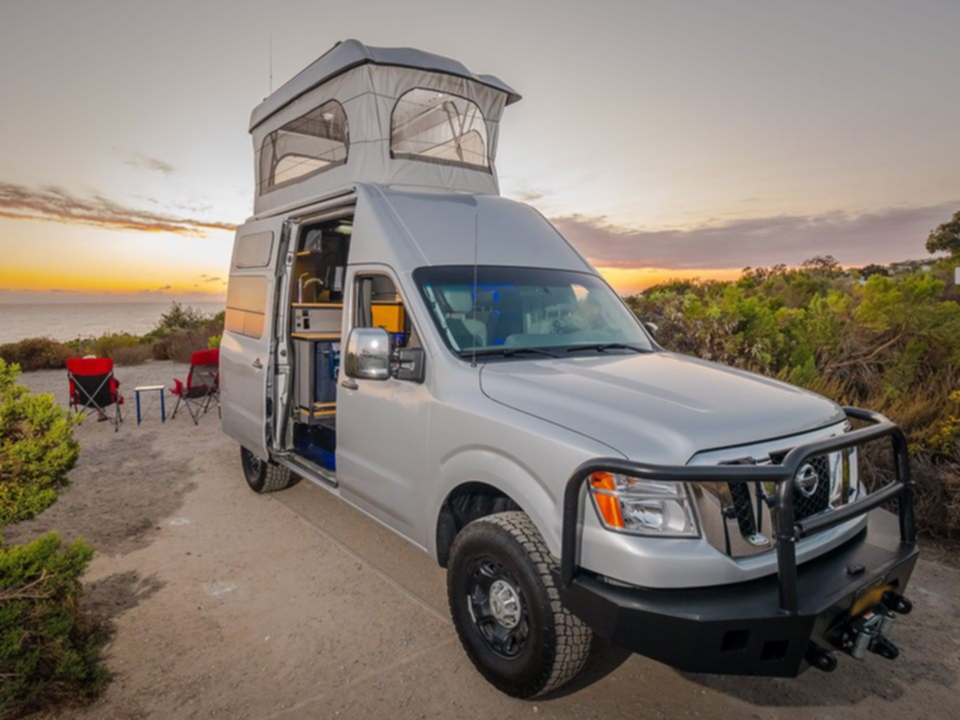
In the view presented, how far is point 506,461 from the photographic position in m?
2.91

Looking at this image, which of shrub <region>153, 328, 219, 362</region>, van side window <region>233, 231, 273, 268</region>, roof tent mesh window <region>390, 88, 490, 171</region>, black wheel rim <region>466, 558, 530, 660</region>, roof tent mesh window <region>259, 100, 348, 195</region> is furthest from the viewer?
shrub <region>153, 328, 219, 362</region>

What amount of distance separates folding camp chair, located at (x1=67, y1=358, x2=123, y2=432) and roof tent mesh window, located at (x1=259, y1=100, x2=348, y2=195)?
4742mm

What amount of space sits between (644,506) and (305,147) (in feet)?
16.1

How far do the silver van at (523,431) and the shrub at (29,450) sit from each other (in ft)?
5.32

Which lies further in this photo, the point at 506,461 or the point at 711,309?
the point at 711,309

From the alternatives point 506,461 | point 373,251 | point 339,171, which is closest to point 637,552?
point 506,461

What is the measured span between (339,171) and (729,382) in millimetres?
3636

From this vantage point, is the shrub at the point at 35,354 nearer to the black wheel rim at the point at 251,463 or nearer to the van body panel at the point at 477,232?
the black wheel rim at the point at 251,463

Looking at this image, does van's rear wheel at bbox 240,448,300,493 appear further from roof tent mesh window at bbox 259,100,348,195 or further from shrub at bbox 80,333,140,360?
shrub at bbox 80,333,140,360

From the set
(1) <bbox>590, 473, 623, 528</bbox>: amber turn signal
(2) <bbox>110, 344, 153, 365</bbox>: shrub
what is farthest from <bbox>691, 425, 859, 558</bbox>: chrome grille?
(2) <bbox>110, 344, 153, 365</bbox>: shrub

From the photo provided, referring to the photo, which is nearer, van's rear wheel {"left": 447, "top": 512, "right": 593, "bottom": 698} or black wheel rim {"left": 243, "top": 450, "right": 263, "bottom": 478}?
van's rear wheel {"left": 447, "top": 512, "right": 593, "bottom": 698}

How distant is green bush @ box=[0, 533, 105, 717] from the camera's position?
268 cm

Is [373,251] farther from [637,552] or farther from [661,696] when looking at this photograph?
[661,696]

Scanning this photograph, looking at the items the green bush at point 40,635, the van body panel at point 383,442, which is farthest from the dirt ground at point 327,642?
the van body panel at point 383,442
